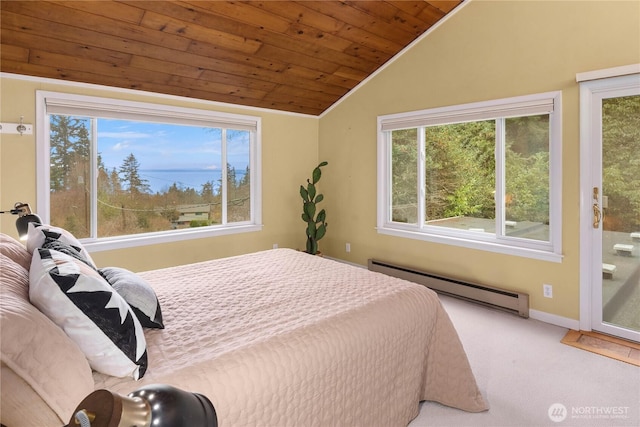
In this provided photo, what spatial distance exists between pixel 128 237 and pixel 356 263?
9.00 feet

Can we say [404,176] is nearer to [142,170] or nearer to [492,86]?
[492,86]

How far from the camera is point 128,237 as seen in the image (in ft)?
12.1

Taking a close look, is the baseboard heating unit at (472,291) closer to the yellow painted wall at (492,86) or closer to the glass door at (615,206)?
the yellow painted wall at (492,86)

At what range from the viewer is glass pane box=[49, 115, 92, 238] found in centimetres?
325

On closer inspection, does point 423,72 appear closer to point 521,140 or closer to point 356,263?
point 521,140

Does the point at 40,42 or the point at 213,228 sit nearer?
the point at 40,42

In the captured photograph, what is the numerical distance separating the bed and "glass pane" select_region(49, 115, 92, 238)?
1725mm

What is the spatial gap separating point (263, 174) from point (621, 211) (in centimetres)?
361

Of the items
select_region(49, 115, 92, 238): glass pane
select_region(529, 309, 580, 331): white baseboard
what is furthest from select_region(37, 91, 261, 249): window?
select_region(529, 309, 580, 331): white baseboard

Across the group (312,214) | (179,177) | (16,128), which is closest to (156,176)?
(179,177)

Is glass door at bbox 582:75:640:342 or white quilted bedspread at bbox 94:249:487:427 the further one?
glass door at bbox 582:75:640:342

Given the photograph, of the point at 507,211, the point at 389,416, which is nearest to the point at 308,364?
the point at 389,416

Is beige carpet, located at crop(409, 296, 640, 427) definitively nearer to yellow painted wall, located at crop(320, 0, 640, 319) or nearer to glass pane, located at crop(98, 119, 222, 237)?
yellow painted wall, located at crop(320, 0, 640, 319)

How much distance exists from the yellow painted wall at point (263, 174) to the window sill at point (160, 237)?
0.06 metres
